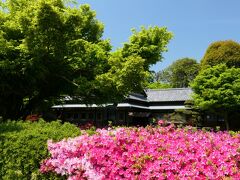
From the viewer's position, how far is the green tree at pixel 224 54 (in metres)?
47.4

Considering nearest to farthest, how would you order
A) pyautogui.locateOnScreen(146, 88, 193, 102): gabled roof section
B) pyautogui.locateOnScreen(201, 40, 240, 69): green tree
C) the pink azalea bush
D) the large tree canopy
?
the pink azalea bush → the large tree canopy → pyautogui.locateOnScreen(201, 40, 240, 69): green tree → pyautogui.locateOnScreen(146, 88, 193, 102): gabled roof section

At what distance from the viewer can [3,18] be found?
1862 cm

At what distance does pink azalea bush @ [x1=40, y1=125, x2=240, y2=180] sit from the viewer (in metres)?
5.54

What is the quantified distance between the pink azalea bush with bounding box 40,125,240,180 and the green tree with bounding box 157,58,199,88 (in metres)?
63.4

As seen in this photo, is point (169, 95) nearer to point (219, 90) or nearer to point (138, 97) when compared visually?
point (138, 97)

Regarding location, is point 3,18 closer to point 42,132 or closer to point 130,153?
point 42,132

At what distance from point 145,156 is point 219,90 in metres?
30.2

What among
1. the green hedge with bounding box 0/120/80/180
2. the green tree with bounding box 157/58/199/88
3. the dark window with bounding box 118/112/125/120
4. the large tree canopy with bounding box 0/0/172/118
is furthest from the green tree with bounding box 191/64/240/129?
the green tree with bounding box 157/58/199/88

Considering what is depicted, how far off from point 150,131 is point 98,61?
11.3 m

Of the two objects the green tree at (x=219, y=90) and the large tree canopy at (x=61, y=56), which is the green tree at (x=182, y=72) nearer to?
the green tree at (x=219, y=90)

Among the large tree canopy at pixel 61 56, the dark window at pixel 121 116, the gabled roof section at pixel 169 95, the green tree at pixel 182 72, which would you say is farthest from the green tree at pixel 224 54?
the large tree canopy at pixel 61 56

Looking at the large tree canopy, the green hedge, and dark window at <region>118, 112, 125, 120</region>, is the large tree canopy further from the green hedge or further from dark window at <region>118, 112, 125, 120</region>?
dark window at <region>118, 112, 125, 120</region>

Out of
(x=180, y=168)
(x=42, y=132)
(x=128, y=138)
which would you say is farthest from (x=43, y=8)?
(x=180, y=168)

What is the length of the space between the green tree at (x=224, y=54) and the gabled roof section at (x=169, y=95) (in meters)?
4.14
